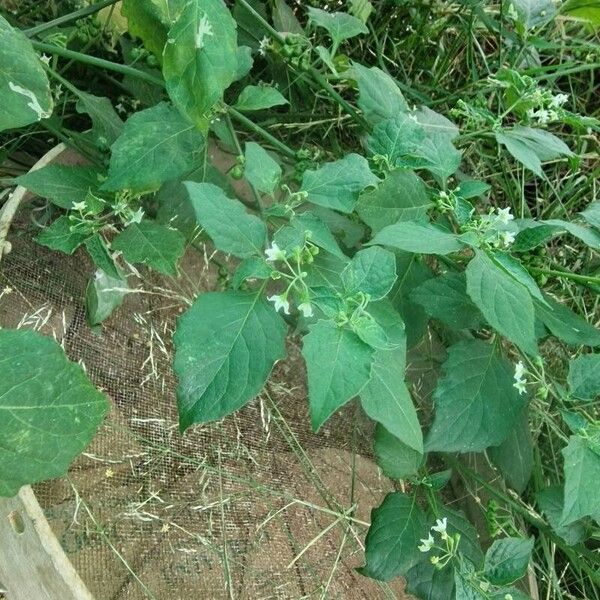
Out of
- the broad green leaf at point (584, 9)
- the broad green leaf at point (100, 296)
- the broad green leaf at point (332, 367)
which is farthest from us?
the broad green leaf at point (584, 9)

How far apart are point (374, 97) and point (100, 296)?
1.40 feet

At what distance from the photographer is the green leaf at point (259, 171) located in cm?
80

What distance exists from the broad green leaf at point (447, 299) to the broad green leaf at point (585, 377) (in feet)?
0.45

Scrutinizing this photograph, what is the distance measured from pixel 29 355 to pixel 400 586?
774mm

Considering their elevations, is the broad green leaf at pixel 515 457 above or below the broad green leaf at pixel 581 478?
below

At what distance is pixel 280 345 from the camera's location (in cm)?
72

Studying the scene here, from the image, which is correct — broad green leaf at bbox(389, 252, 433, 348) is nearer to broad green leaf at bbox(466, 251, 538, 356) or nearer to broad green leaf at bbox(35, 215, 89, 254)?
broad green leaf at bbox(466, 251, 538, 356)

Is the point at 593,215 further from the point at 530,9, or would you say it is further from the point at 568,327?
the point at 530,9

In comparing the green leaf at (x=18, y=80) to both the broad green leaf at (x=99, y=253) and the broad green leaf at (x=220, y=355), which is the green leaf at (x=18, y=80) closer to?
the broad green leaf at (x=99, y=253)

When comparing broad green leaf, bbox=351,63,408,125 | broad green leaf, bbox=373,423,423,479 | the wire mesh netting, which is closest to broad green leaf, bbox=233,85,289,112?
broad green leaf, bbox=351,63,408,125

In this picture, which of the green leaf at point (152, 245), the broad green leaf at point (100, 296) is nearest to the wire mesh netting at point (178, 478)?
the broad green leaf at point (100, 296)

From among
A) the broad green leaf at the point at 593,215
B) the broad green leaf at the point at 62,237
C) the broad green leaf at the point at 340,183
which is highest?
the broad green leaf at the point at 340,183

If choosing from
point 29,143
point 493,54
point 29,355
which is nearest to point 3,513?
point 29,355

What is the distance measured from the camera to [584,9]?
1.19 m
